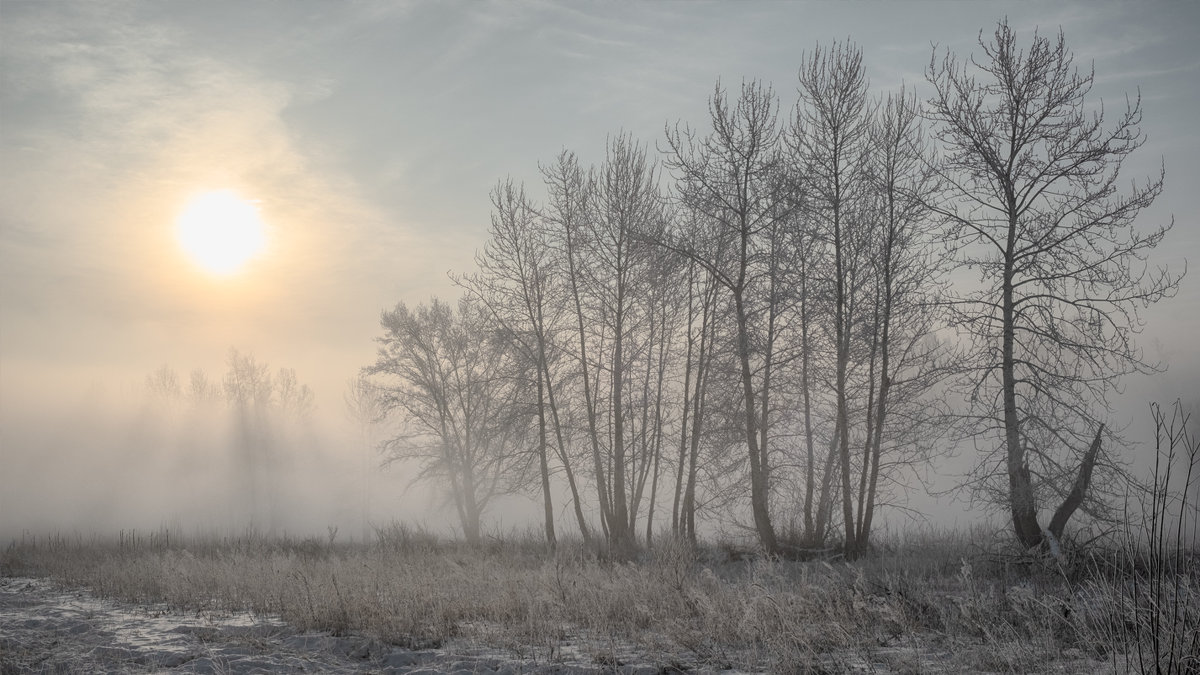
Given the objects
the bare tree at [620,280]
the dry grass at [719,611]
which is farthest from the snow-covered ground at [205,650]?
the bare tree at [620,280]

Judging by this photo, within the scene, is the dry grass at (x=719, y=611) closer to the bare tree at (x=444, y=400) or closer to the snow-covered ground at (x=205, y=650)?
the snow-covered ground at (x=205, y=650)

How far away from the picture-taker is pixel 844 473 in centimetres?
1570

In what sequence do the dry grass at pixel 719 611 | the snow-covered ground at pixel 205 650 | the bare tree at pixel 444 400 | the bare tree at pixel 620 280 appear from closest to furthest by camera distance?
1. the dry grass at pixel 719 611
2. the snow-covered ground at pixel 205 650
3. the bare tree at pixel 620 280
4. the bare tree at pixel 444 400

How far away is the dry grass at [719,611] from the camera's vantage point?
641cm

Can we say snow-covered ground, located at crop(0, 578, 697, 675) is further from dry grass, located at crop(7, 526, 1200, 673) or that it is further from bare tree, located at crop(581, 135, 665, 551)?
bare tree, located at crop(581, 135, 665, 551)

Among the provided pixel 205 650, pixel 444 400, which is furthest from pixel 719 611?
pixel 444 400

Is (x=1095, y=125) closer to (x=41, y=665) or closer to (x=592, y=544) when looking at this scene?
(x=592, y=544)

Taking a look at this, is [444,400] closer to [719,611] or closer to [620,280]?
[620,280]

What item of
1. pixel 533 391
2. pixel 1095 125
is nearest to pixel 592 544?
pixel 533 391

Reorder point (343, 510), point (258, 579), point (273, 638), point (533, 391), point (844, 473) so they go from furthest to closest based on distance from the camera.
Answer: point (343, 510), point (533, 391), point (844, 473), point (258, 579), point (273, 638)

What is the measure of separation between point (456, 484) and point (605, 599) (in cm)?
2133

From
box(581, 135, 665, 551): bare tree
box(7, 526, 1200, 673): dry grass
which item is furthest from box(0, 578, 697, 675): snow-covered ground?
box(581, 135, 665, 551): bare tree

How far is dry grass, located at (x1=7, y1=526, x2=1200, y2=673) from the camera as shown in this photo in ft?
21.0

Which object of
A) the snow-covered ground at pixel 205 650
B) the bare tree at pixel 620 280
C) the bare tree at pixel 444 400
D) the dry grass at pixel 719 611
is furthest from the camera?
the bare tree at pixel 444 400
